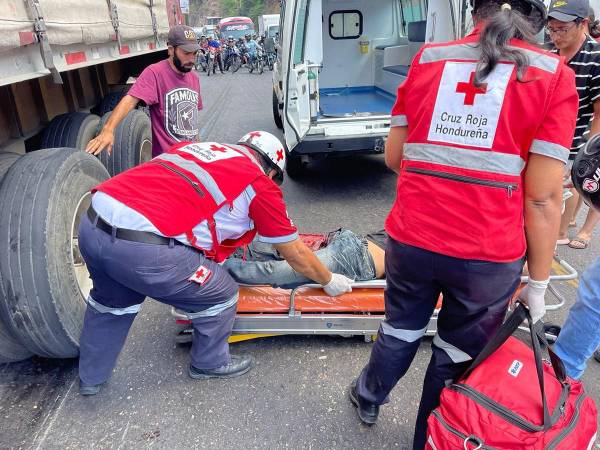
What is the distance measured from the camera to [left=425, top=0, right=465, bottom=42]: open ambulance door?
15.2 ft

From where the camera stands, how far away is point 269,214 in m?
2.16

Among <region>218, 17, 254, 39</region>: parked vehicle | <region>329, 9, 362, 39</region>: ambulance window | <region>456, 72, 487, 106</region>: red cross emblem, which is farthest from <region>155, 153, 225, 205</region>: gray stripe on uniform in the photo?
<region>218, 17, 254, 39</region>: parked vehicle

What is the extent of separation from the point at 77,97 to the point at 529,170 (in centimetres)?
412

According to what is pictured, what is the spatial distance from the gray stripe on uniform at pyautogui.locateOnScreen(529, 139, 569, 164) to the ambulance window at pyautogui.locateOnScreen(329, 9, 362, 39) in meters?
7.10

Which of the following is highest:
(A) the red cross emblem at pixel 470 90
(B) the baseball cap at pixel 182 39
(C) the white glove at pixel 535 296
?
(B) the baseball cap at pixel 182 39

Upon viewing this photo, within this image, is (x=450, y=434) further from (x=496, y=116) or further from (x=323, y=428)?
(x=496, y=116)

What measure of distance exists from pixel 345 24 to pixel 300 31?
333cm

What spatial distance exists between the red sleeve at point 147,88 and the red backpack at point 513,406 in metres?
2.96

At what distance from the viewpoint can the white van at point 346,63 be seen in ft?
14.9

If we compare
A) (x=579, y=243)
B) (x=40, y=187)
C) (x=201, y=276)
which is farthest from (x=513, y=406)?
(x=579, y=243)

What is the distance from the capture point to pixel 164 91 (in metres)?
3.54

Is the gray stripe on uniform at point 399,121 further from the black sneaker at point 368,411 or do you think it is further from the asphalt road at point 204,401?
the asphalt road at point 204,401

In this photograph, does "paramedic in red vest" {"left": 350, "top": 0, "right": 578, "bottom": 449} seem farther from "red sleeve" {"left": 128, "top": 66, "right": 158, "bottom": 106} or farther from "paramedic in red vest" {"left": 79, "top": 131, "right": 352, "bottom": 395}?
"red sleeve" {"left": 128, "top": 66, "right": 158, "bottom": 106}

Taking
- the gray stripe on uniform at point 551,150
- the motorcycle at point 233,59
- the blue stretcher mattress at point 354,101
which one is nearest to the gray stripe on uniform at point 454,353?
the gray stripe on uniform at point 551,150
